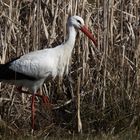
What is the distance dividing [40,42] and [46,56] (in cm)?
65

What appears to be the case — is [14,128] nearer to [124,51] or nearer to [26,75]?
[26,75]

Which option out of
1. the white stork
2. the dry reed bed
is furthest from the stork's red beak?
the dry reed bed

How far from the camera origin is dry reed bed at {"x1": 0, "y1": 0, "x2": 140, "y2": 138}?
6.75m

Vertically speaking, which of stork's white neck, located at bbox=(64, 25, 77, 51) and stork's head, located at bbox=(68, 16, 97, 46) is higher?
stork's head, located at bbox=(68, 16, 97, 46)

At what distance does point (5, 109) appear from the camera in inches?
276

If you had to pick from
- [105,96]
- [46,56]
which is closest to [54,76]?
[46,56]

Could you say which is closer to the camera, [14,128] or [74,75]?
[14,128]

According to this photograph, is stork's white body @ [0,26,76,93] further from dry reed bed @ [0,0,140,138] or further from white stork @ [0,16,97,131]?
dry reed bed @ [0,0,140,138]

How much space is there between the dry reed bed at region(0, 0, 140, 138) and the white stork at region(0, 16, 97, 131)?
27 cm

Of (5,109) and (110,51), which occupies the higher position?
(110,51)

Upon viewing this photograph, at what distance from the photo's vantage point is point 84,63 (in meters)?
7.09

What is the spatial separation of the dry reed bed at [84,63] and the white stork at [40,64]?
275 mm

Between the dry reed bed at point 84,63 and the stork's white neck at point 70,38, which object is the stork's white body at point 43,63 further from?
the dry reed bed at point 84,63

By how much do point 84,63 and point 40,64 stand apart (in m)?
0.67
